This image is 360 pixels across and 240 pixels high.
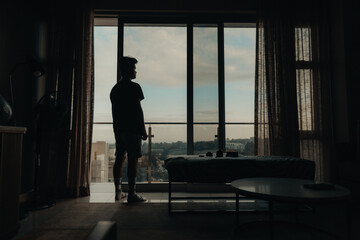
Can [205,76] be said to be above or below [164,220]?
above

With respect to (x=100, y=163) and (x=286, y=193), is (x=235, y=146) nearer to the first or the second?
(x=286, y=193)

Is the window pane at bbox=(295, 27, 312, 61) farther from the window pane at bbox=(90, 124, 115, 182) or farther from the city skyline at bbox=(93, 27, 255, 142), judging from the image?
the window pane at bbox=(90, 124, 115, 182)

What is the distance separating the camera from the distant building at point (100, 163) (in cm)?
425

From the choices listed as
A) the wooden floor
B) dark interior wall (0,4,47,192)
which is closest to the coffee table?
the wooden floor

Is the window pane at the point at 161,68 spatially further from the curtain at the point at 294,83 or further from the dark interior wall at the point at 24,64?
the dark interior wall at the point at 24,64

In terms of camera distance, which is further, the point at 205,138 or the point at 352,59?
the point at 205,138

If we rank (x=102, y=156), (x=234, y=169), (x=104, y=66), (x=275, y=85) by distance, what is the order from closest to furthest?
1. (x=234, y=169)
2. (x=275, y=85)
3. (x=104, y=66)
4. (x=102, y=156)

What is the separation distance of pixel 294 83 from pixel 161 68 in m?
1.88

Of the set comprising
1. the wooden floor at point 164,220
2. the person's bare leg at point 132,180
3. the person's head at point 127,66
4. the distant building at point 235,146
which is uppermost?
the person's head at point 127,66

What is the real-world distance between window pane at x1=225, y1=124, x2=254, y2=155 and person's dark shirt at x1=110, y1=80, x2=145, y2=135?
1.41m

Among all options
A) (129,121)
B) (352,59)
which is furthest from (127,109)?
(352,59)

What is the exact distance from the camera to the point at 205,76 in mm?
3516

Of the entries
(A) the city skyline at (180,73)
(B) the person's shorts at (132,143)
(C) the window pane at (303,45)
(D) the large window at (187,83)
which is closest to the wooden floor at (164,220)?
(B) the person's shorts at (132,143)

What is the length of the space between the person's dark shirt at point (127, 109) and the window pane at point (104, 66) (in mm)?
782
